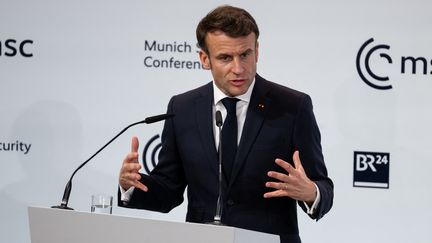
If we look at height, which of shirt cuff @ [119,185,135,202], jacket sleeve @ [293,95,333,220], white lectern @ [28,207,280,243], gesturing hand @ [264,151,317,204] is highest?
jacket sleeve @ [293,95,333,220]

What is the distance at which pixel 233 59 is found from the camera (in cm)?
322

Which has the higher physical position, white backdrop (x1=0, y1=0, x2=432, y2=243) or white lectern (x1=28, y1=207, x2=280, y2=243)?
white backdrop (x1=0, y1=0, x2=432, y2=243)

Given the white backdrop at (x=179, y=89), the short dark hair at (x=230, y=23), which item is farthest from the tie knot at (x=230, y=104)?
the white backdrop at (x=179, y=89)

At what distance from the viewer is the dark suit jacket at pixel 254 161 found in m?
3.27

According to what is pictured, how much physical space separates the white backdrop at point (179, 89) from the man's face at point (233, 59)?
1542mm

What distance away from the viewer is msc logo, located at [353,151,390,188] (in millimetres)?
4691

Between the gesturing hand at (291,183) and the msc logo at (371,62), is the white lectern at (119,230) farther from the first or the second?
the msc logo at (371,62)

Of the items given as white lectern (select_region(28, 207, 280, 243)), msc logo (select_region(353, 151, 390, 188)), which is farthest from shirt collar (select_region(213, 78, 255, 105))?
msc logo (select_region(353, 151, 390, 188))

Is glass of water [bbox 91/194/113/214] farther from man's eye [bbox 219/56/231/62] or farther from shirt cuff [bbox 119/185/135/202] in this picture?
man's eye [bbox 219/56/231/62]

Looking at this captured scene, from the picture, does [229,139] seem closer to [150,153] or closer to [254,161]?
[254,161]

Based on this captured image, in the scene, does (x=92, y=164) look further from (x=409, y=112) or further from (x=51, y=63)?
(x=409, y=112)

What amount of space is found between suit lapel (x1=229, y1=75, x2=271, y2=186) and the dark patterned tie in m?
0.03

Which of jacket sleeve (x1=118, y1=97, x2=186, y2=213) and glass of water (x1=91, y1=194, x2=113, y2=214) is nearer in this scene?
glass of water (x1=91, y1=194, x2=113, y2=214)

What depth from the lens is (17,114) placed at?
5.09 meters
